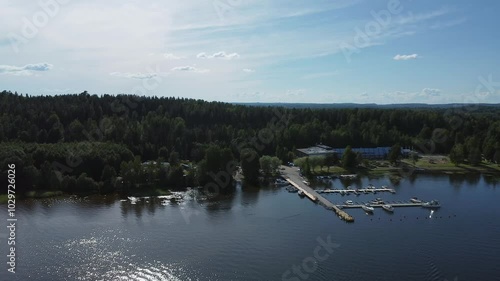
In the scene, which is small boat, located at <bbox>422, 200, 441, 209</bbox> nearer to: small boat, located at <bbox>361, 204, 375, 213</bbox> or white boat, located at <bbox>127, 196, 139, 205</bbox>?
small boat, located at <bbox>361, 204, 375, 213</bbox>

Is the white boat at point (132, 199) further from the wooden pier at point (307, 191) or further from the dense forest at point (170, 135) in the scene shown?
the wooden pier at point (307, 191)

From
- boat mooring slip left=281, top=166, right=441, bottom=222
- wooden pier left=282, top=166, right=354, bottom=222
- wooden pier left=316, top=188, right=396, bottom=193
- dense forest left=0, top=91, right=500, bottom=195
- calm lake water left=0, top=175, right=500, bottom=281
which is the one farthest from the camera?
wooden pier left=316, top=188, right=396, bottom=193

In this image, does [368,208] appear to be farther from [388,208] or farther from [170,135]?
[170,135]

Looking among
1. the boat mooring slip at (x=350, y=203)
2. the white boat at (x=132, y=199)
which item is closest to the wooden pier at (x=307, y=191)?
the boat mooring slip at (x=350, y=203)

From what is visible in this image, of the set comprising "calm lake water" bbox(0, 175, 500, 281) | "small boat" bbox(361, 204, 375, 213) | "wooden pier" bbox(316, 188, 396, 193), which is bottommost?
"calm lake water" bbox(0, 175, 500, 281)

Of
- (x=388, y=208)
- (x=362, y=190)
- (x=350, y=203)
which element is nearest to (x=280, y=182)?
(x=362, y=190)

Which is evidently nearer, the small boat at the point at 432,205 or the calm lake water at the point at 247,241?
the calm lake water at the point at 247,241

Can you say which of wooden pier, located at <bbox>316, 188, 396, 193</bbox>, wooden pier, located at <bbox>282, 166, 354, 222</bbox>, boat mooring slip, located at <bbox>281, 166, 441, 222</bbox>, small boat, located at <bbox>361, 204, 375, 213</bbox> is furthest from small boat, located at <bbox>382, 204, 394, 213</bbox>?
wooden pier, located at <bbox>316, 188, 396, 193</bbox>
